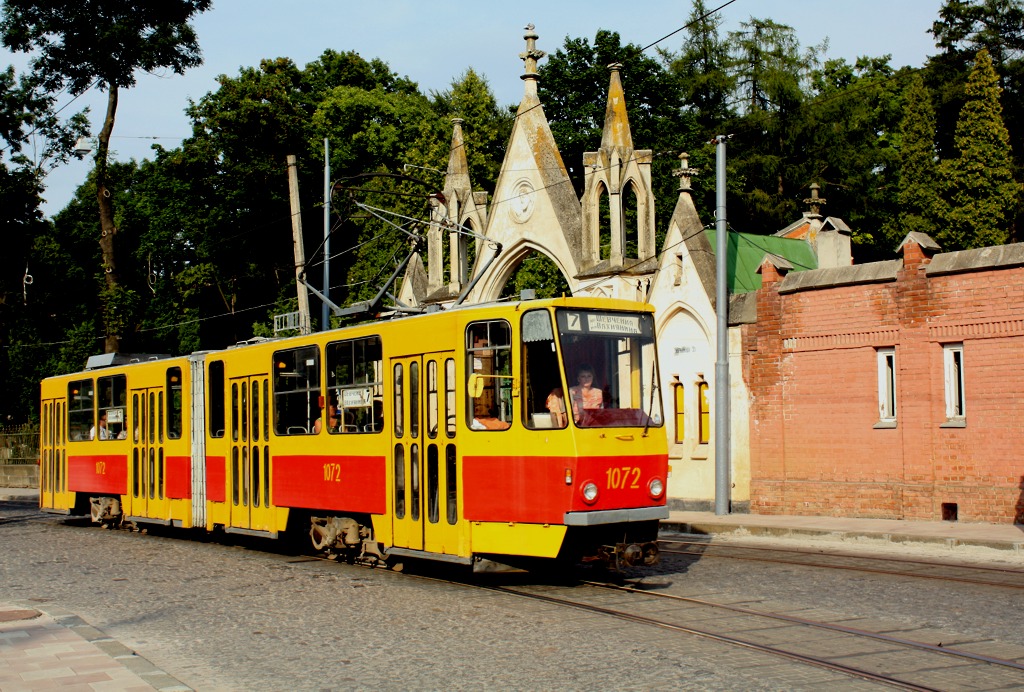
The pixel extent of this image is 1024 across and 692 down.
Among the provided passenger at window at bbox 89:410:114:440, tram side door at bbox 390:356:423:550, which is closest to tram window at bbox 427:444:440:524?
tram side door at bbox 390:356:423:550

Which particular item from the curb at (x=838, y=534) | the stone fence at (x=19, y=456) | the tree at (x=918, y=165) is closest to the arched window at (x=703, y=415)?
the curb at (x=838, y=534)

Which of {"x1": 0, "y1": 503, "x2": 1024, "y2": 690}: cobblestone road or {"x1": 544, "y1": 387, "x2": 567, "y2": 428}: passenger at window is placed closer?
{"x1": 0, "y1": 503, "x2": 1024, "y2": 690}: cobblestone road

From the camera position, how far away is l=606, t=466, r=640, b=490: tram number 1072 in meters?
12.8

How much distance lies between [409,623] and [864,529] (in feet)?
36.1

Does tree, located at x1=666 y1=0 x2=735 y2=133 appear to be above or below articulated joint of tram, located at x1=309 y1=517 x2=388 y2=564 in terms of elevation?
above

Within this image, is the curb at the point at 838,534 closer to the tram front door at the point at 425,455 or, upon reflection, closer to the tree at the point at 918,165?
the tram front door at the point at 425,455

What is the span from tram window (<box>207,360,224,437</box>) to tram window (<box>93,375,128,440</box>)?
381 centimetres

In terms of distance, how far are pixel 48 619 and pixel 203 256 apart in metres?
50.9

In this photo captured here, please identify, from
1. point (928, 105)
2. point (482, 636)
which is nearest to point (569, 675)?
point (482, 636)

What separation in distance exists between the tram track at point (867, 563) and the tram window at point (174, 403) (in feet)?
29.1

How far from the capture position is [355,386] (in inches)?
626

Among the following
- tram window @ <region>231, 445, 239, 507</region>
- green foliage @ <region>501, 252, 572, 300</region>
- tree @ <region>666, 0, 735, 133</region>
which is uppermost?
tree @ <region>666, 0, 735, 133</region>

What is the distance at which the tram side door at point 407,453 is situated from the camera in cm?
1442

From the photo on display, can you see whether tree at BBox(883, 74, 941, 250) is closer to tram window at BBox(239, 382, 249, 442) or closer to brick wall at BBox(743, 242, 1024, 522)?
brick wall at BBox(743, 242, 1024, 522)
